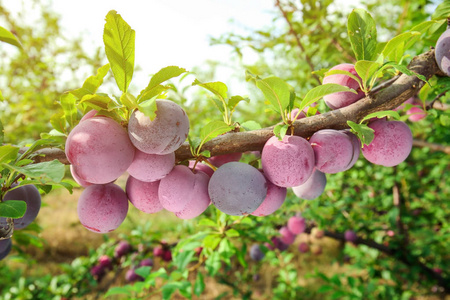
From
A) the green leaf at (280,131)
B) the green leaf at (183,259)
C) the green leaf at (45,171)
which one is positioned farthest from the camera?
the green leaf at (183,259)

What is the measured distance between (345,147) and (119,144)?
1.57 ft

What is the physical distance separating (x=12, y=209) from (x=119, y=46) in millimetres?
378

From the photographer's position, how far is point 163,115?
20.3 inches

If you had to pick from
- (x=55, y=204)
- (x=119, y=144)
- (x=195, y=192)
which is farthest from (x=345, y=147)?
(x=55, y=204)

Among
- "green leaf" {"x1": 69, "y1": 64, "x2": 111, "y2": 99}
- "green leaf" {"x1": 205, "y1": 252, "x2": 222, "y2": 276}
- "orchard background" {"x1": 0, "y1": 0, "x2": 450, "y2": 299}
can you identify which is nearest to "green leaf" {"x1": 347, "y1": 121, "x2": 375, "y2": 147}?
"orchard background" {"x1": 0, "y1": 0, "x2": 450, "y2": 299}

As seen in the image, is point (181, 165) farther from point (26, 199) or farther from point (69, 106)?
point (26, 199)

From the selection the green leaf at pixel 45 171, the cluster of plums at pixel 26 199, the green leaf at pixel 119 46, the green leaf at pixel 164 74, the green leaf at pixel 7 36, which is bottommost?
the cluster of plums at pixel 26 199

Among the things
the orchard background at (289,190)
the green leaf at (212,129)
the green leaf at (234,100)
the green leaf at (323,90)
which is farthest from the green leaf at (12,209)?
→ the green leaf at (323,90)

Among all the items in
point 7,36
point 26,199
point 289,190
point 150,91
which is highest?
point 7,36

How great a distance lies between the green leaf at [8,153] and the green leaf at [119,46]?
24 cm

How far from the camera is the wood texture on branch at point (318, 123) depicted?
2.06ft

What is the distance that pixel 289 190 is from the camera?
1.75 meters

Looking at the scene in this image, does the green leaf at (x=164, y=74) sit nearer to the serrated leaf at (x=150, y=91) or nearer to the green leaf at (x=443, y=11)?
the serrated leaf at (x=150, y=91)

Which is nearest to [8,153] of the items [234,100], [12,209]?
[12,209]
